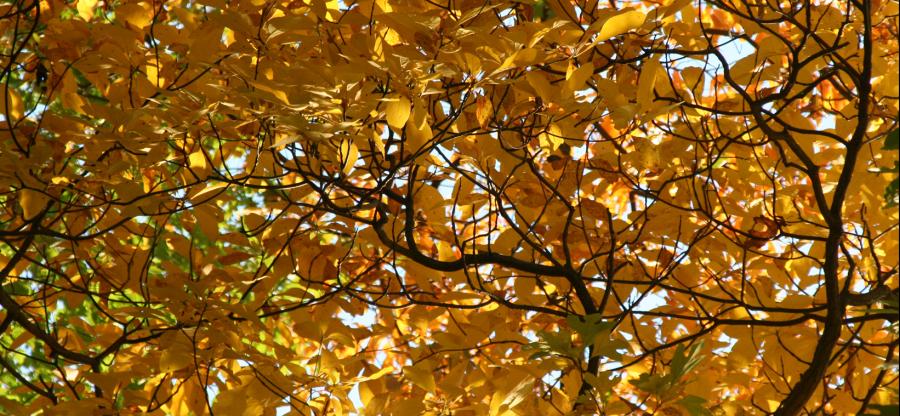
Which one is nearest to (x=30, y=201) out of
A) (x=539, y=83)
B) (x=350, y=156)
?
(x=350, y=156)

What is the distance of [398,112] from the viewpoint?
1.24 m

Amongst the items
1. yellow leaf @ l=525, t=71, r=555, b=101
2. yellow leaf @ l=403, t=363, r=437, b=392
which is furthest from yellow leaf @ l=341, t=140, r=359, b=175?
yellow leaf @ l=403, t=363, r=437, b=392

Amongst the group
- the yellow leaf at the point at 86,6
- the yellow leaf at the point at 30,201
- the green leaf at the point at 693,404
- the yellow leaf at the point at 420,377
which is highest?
the yellow leaf at the point at 86,6

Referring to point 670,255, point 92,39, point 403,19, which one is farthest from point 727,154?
point 92,39

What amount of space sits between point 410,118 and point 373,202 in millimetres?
602

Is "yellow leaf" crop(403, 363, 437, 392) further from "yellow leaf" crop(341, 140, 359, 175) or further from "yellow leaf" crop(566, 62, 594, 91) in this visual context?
"yellow leaf" crop(566, 62, 594, 91)

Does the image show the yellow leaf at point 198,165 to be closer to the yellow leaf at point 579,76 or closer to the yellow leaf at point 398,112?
the yellow leaf at point 398,112

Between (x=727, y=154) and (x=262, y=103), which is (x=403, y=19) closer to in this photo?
(x=262, y=103)

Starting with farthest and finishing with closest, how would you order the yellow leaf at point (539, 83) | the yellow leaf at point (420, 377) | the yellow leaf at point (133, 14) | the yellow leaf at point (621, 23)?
the yellow leaf at point (133, 14) < the yellow leaf at point (420, 377) < the yellow leaf at point (539, 83) < the yellow leaf at point (621, 23)

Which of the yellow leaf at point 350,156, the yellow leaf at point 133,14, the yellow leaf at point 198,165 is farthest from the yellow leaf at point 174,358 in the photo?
the yellow leaf at point 133,14

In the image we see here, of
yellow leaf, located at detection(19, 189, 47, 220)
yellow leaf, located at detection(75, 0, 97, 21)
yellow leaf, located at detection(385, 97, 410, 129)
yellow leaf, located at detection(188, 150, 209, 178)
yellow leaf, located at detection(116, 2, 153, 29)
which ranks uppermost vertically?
yellow leaf, located at detection(75, 0, 97, 21)

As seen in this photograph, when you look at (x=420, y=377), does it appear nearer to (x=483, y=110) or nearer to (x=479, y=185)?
(x=479, y=185)

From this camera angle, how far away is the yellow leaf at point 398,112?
122 cm

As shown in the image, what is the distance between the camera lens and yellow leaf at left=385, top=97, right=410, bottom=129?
1.22m
